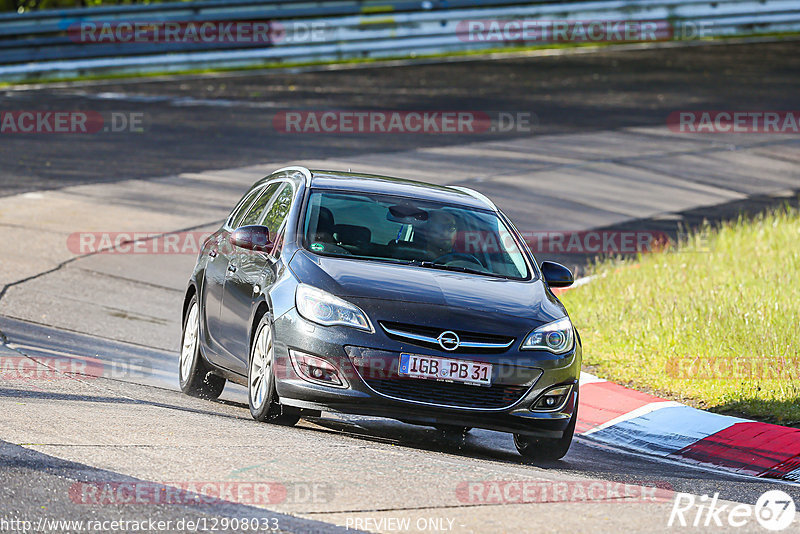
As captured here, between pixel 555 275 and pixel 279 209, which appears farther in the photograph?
pixel 279 209

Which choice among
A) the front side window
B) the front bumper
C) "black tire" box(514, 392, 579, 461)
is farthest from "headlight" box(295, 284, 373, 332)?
the front side window

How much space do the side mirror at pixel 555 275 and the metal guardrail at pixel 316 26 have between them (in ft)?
63.9

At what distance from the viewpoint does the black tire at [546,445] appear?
7.81m

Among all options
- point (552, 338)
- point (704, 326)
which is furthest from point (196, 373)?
point (704, 326)

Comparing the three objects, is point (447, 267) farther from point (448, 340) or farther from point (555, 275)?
point (448, 340)

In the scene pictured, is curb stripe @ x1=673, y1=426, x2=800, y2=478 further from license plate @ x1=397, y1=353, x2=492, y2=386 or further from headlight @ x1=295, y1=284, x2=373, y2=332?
headlight @ x1=295, y1=284, x2=373, y2=332

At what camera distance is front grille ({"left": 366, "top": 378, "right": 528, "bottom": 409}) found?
7.31m

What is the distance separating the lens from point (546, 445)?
791 cm

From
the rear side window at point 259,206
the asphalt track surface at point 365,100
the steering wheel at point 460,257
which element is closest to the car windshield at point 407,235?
the steering wheel at point 460,257

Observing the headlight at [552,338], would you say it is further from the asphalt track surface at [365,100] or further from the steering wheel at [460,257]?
the asphalt track surface at [365,100]

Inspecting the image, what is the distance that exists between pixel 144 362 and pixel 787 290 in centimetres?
598

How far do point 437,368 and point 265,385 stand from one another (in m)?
1.13

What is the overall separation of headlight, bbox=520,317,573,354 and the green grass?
→ 211 cm

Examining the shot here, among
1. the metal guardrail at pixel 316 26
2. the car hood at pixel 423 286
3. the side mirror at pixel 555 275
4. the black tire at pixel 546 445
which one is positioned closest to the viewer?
the car hood at pixel 423 286
